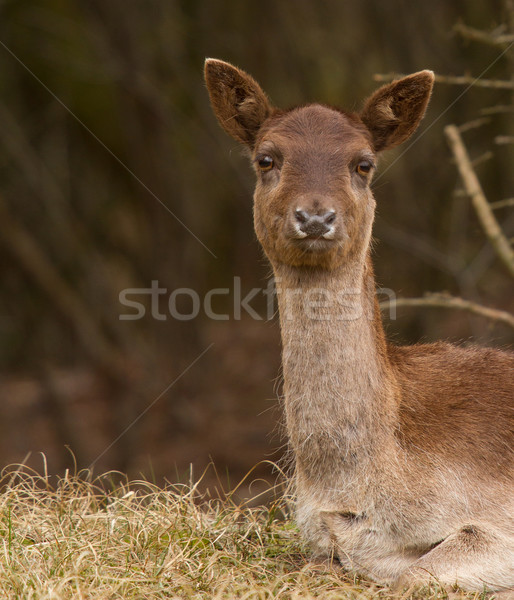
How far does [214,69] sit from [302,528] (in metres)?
3.06

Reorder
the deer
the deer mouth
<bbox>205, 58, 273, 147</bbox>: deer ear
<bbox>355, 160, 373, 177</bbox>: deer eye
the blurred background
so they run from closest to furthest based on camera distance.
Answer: the deer → the deer mouth → <bbox>355, 160, 373, 177</bbox>: deer eye → <bbox>205, 58, 273, 147</bbox>: deer ear → the blurred background

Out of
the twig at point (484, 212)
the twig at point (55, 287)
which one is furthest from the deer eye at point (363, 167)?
the twig at point (55, 287)

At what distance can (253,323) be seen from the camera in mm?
19438

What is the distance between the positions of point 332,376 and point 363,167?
139 centimetres

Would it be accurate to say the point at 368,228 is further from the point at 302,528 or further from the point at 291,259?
the point at 302,528

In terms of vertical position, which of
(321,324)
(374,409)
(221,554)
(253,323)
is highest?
(321,324)

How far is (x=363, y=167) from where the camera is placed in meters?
5.80

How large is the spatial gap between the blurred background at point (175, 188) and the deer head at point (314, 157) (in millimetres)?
6097

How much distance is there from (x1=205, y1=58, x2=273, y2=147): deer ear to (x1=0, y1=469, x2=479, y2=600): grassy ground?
254cm

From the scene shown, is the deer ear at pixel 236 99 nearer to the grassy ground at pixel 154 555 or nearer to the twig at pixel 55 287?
the grassy ground at pixel 154 555

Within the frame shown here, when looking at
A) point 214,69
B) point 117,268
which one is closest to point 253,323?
point 117,268

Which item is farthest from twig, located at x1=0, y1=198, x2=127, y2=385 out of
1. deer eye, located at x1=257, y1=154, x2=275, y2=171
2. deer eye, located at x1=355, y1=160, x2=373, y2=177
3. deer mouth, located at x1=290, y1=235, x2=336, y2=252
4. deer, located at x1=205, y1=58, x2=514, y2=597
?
deer mouth, located at x1=290, y1=235, x2=336, y2=252

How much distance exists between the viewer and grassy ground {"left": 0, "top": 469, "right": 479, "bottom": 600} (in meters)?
4.67

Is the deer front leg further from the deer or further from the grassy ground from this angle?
the grassy ground
